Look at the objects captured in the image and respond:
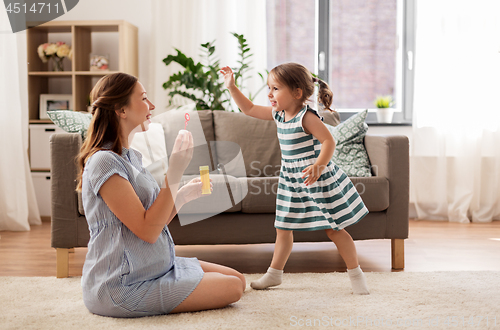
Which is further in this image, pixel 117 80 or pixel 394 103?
pixel 394 103

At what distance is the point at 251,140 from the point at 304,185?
3.22 feet

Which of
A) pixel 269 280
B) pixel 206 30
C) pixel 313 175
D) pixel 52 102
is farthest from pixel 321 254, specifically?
pixel 52 102

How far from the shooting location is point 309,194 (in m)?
1.62

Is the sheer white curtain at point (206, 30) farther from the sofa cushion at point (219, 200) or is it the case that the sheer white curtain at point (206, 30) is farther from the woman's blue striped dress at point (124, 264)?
the woman's blue striped dress at point (124, 264)

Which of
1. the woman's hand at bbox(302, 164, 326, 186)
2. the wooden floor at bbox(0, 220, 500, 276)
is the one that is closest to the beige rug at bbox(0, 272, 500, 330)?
the wooden floor at bbox(0, 220, 500, 276)

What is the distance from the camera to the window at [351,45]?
3568mm

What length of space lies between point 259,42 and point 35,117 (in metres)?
1.81

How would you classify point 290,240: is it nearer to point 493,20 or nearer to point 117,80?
point 117,80

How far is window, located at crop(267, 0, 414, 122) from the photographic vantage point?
357 centimetres

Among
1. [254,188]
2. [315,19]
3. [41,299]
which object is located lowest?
[41,299]

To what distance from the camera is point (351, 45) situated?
365cm

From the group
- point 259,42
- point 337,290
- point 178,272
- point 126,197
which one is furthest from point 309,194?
point 259,42

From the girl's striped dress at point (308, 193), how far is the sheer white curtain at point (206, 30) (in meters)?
1.81

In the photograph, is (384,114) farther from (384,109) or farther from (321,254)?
(321,254)
